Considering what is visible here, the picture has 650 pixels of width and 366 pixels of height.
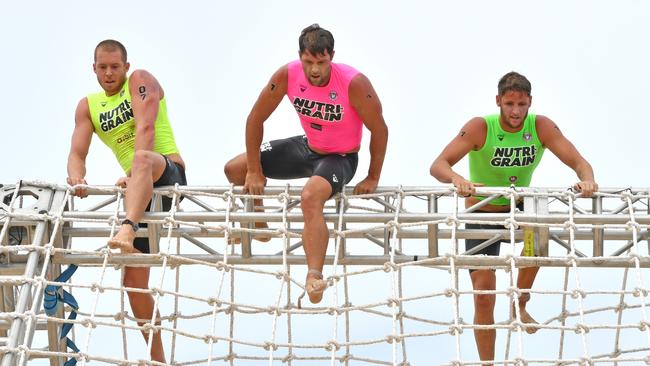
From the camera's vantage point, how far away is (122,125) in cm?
800

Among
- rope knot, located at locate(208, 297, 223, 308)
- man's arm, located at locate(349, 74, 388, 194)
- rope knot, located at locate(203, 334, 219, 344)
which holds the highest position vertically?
man's arm, located at locate(349, 74, 388, 194)

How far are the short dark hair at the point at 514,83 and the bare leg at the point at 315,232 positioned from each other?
116 centimetres

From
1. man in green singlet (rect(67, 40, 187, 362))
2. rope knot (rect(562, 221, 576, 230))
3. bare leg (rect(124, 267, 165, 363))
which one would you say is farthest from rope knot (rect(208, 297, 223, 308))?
rope knot (rect(562, 221, 576, 230))

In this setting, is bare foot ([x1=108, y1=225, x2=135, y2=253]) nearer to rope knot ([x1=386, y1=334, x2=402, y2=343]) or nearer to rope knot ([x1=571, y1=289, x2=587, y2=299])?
rope knot ([x1=386, y1=334, x2=402, y2=343])

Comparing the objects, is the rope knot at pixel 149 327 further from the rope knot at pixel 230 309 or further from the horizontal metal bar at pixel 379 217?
the horizontal metal bar at pixel 379 217

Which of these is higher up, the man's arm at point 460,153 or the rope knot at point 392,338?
the man's arm at point 460,153

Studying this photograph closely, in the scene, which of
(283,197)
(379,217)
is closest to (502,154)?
(379,217)

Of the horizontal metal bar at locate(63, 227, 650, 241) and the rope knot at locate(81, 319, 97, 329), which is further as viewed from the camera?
the horizontal metal bar at locate(63, 227, 650, 241)

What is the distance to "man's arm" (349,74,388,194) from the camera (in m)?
7.66

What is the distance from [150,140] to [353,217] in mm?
1184

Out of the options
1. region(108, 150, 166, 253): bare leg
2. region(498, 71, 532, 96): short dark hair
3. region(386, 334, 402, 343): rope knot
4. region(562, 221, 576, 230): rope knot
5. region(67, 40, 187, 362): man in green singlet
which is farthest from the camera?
region(498, 71, 532, 96): short dark hair

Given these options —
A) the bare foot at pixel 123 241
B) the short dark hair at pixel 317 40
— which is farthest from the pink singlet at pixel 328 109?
the bare foot at pixel 123 241

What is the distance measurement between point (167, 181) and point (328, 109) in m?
0.98

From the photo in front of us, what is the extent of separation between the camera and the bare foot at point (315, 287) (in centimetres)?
720
